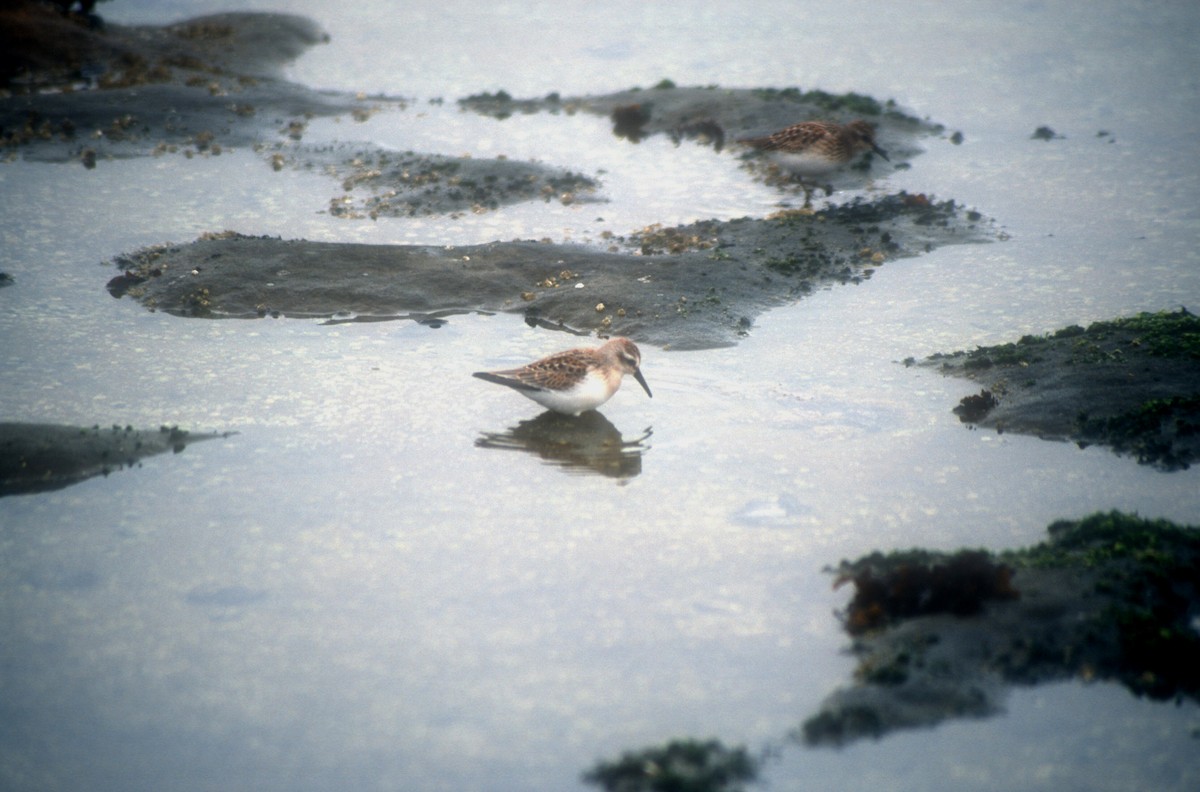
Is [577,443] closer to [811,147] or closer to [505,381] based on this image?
[505,381]

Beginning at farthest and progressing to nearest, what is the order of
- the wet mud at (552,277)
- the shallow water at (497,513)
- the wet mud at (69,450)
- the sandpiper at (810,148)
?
Result: the sandpiper at (810,148) < the wet mud at (552,277) < the wet mud at (69,450) < the shallow water at (497,513)

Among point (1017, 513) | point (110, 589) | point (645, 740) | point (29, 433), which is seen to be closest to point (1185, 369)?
point (1017, 513)

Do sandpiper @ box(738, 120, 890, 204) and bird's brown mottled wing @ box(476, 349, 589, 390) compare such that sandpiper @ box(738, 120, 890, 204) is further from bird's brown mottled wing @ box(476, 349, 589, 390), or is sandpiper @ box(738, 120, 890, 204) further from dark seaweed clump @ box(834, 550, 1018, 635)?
dark seaweed clump @ box(834, 550, 1018, 635)

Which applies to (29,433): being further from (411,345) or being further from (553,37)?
(553,37)

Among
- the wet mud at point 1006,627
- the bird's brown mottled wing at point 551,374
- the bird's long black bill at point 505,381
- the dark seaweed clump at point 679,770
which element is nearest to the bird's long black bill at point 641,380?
the bird's brown mottled wing at point 551,374

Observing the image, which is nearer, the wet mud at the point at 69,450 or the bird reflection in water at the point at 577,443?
the wet mud at the point at 69,450

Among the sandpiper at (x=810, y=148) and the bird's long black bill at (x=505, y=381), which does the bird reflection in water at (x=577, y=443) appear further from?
the sandpiper at (x=810, y=148)
